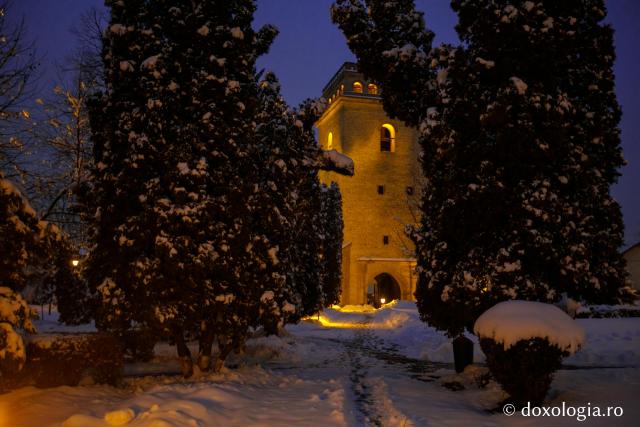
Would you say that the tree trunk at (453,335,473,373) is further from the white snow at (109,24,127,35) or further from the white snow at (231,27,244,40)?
the white snow at (109,24,127,35)

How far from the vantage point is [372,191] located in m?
46.1

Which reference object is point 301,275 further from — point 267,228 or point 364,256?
point 364,256

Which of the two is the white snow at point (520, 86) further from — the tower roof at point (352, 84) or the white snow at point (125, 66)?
the tower roof at point (352, 84)

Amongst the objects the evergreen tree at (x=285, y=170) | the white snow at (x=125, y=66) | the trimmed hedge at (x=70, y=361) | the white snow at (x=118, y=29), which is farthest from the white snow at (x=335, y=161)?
the trimmed hedge at (x=70, y=361)

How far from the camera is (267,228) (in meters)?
10.6

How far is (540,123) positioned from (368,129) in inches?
1507

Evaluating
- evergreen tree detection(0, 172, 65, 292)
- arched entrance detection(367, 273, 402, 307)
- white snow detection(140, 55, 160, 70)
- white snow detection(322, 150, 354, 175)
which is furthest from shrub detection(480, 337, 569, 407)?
arched entrance detection(367, 273, 402, 307)

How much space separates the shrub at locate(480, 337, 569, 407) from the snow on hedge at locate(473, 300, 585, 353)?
3.9 inches

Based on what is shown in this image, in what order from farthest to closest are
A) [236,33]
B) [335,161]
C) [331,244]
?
1. [331,244]
2. [335,161]
3. [236,33]

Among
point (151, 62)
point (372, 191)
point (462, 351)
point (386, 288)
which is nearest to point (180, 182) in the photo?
point (151, 62)

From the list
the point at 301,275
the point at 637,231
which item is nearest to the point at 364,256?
the point at 301,275

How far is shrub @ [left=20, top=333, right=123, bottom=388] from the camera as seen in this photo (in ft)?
26.5

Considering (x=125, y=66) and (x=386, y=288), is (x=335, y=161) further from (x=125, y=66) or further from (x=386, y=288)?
(x=386, y=288)

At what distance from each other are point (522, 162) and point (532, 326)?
3.34m
